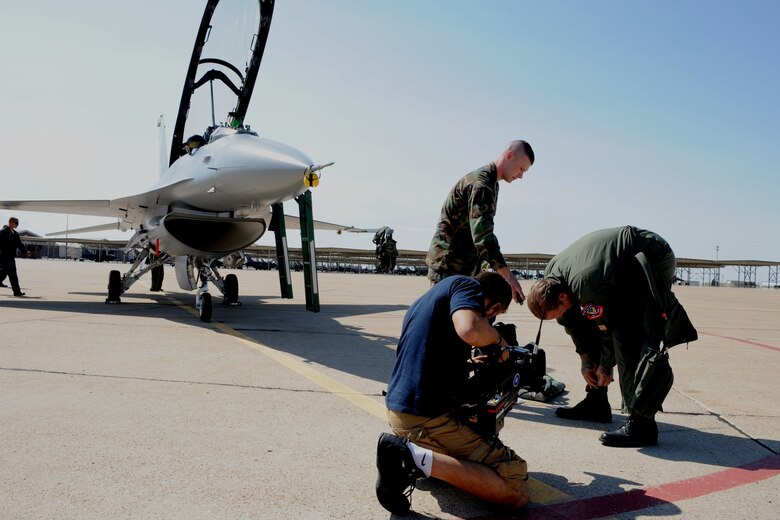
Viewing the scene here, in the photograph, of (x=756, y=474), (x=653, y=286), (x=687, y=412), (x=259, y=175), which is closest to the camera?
(x=756, y=474)

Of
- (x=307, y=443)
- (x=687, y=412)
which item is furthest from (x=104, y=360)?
(x=687, y=412)

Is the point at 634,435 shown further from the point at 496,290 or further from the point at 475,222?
the point at 475,222

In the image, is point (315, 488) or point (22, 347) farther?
point (22, 347)

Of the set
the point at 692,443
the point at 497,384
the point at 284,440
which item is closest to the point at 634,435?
the point at 692,443

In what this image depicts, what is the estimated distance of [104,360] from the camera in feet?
17.2

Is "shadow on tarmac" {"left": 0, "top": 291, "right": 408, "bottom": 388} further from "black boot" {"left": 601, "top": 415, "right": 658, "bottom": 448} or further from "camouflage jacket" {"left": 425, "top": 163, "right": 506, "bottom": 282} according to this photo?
"black boot" {"left": 601, "top": 415, "right": 658, "bottom": 448}

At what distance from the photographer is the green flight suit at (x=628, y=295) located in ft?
11.2

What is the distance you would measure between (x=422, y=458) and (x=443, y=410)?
0.24m

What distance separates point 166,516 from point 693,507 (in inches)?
91.7

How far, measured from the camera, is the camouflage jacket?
3889 millimetres

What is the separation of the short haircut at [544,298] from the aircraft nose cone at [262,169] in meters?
4.40

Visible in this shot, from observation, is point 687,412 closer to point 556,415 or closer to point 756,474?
point 556,415

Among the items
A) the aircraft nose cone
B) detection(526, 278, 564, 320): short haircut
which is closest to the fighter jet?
the aircraft nose cone

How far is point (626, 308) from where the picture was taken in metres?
3.58
